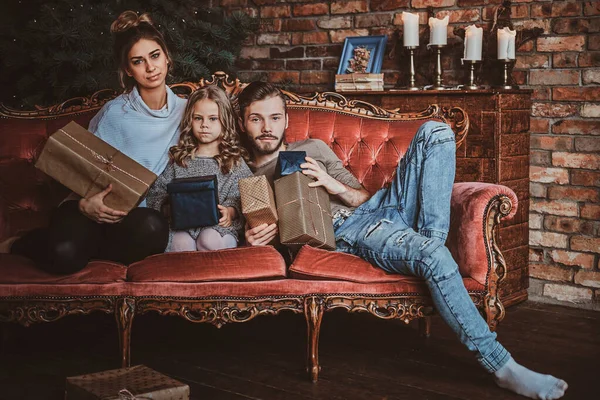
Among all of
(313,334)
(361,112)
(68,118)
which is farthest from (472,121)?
(68,118)

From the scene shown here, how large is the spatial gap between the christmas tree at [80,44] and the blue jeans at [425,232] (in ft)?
4.70

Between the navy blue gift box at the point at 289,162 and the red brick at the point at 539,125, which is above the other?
the red brick at the point at 539,125

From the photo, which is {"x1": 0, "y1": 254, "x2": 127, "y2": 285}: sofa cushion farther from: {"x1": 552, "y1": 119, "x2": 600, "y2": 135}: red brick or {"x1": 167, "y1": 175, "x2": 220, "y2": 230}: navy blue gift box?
{"x1": 552, "y1": 119, "x2": 600, "y2": 135}: red brick

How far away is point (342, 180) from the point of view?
2.73 m

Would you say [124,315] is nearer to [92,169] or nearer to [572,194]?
[92,169]

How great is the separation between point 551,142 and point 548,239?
46cm

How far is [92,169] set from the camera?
2.46m

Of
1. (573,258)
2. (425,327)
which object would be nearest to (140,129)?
(425,327)

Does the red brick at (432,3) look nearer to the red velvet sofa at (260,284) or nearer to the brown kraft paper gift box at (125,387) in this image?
the red velvet sofa at (260,284)

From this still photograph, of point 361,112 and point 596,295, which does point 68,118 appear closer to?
point 361,112

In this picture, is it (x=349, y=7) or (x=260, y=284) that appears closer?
(x=260, y=284)

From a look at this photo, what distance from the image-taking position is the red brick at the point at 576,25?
318cm

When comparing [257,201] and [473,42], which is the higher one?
[473,42]

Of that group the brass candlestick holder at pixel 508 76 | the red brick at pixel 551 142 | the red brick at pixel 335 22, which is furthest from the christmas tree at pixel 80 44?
the red brick at pixel 551 142
